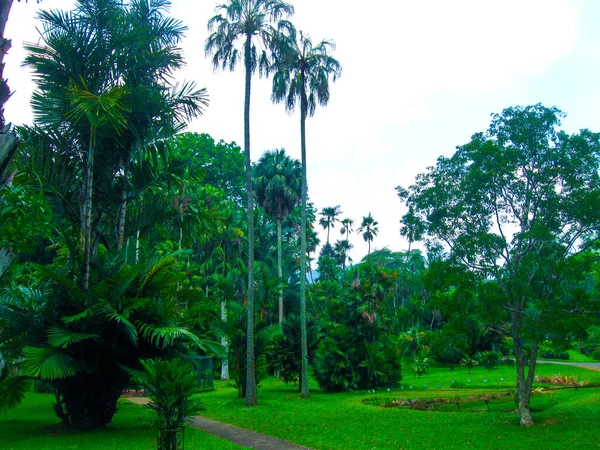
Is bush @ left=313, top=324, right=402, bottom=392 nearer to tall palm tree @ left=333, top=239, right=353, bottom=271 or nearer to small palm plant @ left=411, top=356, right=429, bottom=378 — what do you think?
small palm plant @ left=411, top=356, right=429, bottom=378

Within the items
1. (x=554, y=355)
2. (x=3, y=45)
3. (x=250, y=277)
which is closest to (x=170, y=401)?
(x=3, y=45)

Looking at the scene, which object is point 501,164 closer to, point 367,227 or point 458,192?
point 458,192

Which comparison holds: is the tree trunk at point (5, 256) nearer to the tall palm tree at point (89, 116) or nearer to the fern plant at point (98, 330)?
the fern plant at point (98, 330)

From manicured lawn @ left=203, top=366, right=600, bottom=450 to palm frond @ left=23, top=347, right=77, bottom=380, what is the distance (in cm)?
553

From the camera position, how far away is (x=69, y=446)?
11.9m

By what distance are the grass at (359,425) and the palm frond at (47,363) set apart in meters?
1.52

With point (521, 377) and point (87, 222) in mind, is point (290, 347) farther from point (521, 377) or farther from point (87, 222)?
point (87, 222)

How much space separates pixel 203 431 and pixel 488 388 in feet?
57.3

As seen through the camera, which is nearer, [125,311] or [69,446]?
[69,446]

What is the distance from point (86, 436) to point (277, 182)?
25.1m

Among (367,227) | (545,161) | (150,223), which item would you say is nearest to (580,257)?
(545,161)

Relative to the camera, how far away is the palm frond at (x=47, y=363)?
12.1 m

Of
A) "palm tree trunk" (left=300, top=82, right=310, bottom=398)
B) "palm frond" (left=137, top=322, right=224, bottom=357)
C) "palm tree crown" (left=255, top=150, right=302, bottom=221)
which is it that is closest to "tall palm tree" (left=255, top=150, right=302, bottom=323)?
"palm tree crown" (left=255, top=150, right=302, bottom=221)

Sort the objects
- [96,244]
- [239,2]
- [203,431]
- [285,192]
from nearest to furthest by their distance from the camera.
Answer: [203,431] → [96,244] → [239,2] → [285,192]
